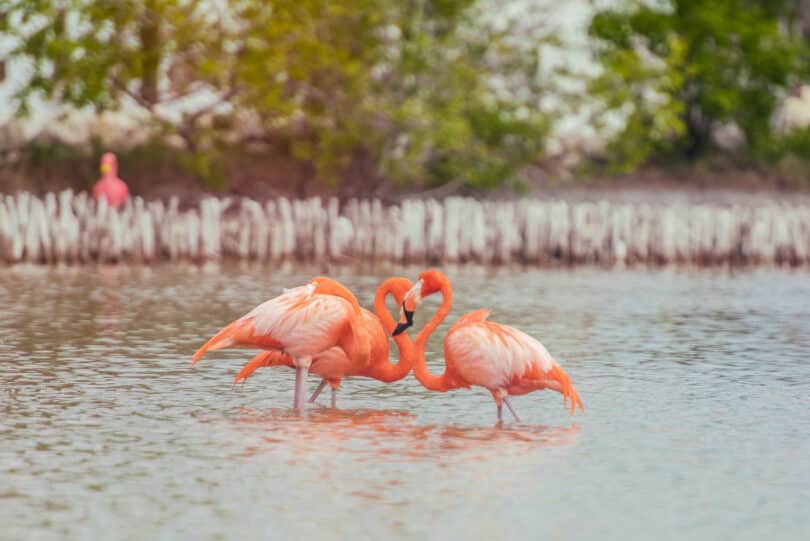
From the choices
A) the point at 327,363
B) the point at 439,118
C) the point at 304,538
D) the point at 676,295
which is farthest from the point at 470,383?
the point at 439,118

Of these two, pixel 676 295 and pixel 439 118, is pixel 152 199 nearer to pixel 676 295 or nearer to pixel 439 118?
pixel 439 118

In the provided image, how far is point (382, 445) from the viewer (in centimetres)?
875

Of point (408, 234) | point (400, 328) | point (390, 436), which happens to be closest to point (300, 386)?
point (400, 328)

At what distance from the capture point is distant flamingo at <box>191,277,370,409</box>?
388 inches

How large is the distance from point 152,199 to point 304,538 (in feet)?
80.8

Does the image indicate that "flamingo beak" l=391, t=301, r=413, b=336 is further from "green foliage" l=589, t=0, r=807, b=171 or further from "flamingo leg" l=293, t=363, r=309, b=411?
"green foliage" l=589, t=0, r=807, b=171

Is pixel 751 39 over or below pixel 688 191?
over

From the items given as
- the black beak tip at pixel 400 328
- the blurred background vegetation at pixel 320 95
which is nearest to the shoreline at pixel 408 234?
the blurred background vegetation at pixel 320 95

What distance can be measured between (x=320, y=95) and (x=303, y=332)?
19.8 metres

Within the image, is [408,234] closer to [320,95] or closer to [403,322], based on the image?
[320,95]

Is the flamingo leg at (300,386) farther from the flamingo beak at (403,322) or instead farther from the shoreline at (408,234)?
the shoreline at (408,234)

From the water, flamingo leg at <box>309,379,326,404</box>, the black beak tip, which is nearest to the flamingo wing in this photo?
the black beak tip

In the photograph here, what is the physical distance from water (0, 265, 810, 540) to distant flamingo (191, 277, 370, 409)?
353 millimetres

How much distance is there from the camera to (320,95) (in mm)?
29328
